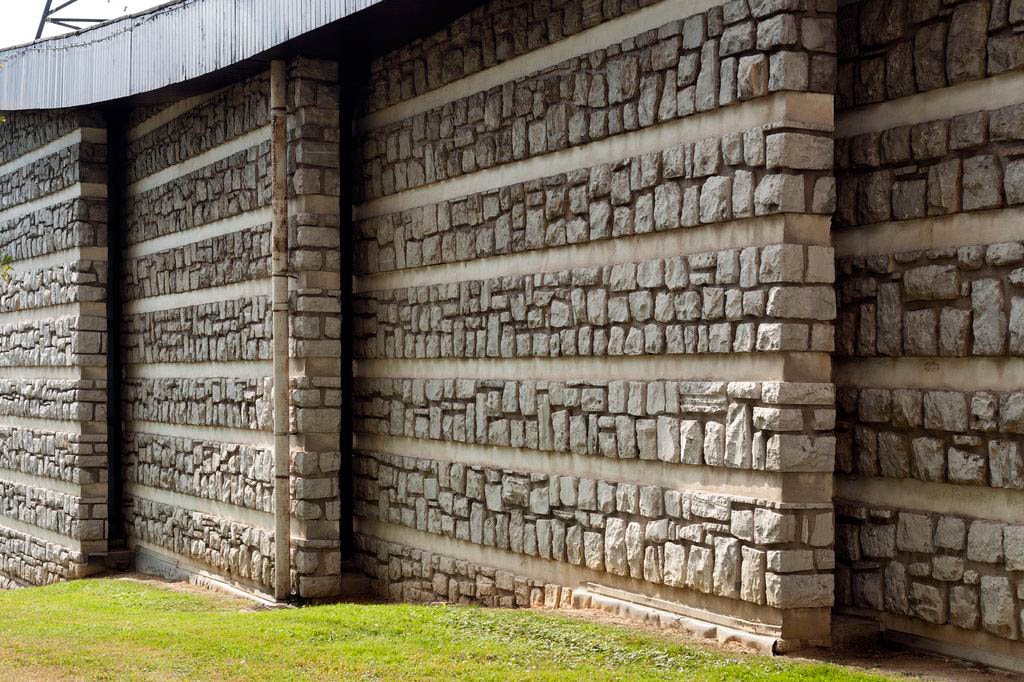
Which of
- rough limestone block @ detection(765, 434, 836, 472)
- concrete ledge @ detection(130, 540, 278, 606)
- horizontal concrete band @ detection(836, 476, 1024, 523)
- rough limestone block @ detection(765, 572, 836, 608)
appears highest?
rough limestone block @ detection(765, 434, 836, 472)

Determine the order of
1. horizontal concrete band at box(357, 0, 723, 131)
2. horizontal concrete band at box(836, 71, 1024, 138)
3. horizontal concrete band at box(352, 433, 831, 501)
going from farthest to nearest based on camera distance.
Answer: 1. horizontal concrete band at box(357, 0, 723, 131)
2. horizontal concrete band at box(352, 433, 831, 501)
3. horizontal concrete band at box(836, 71, 1024, 138)

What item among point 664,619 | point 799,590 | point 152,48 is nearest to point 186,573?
point 152,48

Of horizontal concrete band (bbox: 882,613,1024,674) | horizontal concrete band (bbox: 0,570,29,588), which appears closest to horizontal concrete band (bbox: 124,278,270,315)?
horizontal concrete band (bbox: 0,570,29,588)

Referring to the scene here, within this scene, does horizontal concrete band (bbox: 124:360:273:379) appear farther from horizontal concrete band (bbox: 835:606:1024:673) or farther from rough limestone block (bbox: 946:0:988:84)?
rough limestone block (bbox: 946:0:988:84)

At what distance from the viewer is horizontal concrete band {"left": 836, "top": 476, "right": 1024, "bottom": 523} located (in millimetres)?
7109

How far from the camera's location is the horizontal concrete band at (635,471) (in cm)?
785

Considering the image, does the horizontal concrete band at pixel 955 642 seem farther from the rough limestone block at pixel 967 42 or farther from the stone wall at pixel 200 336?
the stone wall at pixel 200 336

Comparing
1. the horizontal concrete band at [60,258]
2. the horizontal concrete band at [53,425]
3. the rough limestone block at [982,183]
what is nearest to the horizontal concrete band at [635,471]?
the rough limestone block at [982,183]

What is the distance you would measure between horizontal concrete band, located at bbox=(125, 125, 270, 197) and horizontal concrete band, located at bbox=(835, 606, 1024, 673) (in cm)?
800

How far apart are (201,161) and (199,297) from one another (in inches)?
61.1

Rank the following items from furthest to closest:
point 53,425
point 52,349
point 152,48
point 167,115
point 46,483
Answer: point 46,483 < point 53,425 < point 52,349 < point 167,115 < point 152,48

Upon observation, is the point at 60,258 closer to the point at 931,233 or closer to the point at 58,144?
the point at 58,144

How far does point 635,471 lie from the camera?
908 cm

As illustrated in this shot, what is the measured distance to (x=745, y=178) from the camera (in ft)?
26.4
